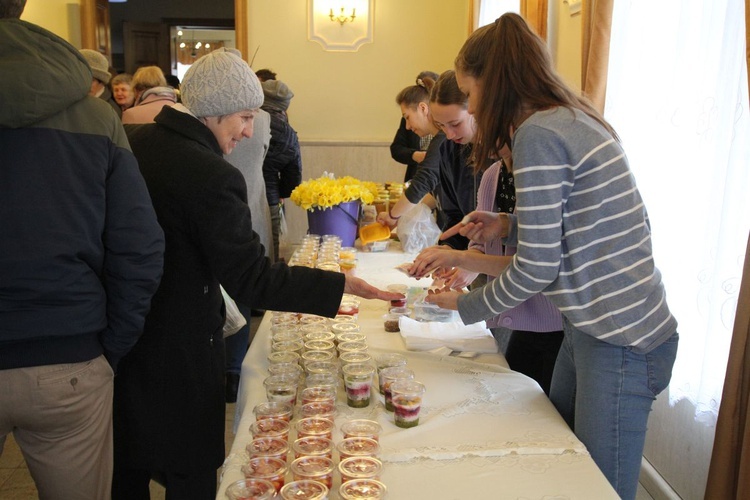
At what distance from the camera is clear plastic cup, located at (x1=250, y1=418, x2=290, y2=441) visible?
1.41 m

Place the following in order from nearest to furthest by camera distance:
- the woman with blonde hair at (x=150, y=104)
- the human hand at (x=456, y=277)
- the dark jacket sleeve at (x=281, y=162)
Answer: the human hand at (x=456, y=277) < the woman with blonde hair at (x=150, y=104) < the dark jacket sleeve at (x=281, y=162)

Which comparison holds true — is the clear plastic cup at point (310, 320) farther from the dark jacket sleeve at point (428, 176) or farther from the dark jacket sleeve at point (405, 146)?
the dark jacket sleeve at point (405, 146)

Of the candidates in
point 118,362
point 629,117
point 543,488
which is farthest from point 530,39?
point 629,117

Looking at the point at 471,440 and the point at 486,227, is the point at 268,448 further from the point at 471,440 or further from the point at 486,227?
the point at 486,227

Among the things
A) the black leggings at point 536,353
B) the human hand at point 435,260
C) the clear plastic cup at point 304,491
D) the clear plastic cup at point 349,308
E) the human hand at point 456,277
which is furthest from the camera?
the clear plastic cup at point 349,308

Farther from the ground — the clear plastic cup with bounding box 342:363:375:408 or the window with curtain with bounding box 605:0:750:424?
the window with curtain with bounding box 605:0:750:424

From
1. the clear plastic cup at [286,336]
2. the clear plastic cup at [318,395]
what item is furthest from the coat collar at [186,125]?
the clear plastic cup at [318,395]

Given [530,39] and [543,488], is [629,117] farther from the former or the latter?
[543,488]

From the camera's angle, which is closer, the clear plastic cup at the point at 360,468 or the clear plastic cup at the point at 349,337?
the clear plastic cup at the point at 360,468

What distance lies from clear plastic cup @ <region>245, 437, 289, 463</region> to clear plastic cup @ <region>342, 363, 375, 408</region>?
318mm

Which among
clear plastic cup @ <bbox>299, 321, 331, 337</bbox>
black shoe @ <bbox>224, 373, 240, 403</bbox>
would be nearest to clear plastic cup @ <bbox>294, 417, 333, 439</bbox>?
clear plastic cup @ <bbox>299, 321, 331, 337</bbox>

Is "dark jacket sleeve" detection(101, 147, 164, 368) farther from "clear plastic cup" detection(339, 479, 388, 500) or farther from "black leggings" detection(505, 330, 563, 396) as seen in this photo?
"black leggings" detection(505, 330, 563, 396)

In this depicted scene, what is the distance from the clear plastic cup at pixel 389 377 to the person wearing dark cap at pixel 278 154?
10.3ft

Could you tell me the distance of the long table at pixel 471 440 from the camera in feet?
4.43
